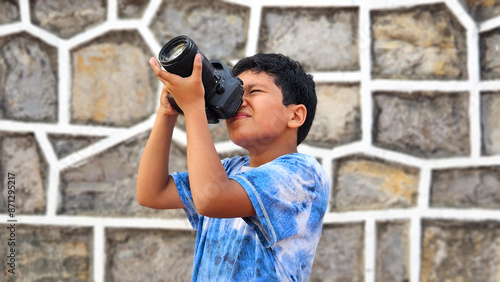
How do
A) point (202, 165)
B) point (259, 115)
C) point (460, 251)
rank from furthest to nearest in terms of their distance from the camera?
point (460, 251), point (259, 115), point (202, 165)

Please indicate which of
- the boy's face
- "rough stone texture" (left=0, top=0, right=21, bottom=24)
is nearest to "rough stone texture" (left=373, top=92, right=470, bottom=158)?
the boy's face

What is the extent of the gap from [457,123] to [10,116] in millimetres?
1502

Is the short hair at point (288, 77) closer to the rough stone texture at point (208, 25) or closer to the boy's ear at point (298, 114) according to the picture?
the boy's ear at point (298, 114)

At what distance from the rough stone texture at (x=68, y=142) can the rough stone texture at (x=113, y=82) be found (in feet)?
0.19

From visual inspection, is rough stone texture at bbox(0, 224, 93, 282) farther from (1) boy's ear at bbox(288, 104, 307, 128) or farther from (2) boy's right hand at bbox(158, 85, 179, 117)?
(1) boy's ear at bbox(288, 104, 307, 128)

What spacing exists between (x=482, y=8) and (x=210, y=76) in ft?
4.03

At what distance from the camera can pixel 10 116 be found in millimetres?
1737

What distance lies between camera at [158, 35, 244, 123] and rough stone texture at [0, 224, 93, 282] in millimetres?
950

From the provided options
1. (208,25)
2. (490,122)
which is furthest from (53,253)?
(490,122)

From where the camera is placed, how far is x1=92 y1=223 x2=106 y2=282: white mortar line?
5.61 ft

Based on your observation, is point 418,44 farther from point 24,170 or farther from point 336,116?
point 24,170

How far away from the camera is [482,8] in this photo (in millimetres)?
1722

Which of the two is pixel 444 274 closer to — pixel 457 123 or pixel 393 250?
pixel 393 250

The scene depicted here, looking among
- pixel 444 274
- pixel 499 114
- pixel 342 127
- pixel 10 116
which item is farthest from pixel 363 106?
pixel 10 116
